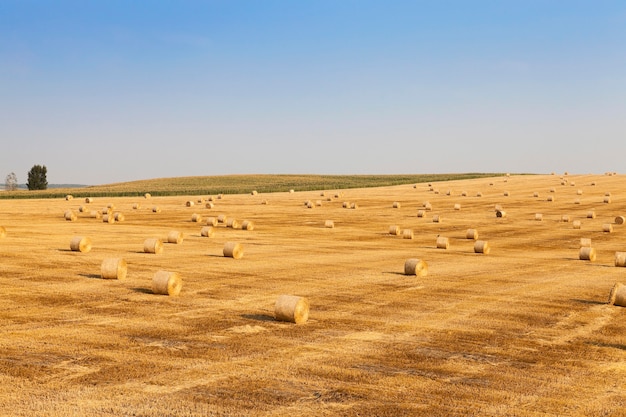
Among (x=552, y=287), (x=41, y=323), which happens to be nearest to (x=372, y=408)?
(x=41, y=323)

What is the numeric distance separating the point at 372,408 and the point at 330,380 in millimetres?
1518

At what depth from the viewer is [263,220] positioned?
53562mm

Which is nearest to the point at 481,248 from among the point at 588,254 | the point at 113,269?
the point at 588,254

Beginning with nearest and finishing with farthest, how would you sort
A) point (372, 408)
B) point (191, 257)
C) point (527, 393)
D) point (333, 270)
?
point (372, 408)
point (527, 393)
point (333, 270)
point (191, 257)

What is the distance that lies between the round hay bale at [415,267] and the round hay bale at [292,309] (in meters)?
8.62

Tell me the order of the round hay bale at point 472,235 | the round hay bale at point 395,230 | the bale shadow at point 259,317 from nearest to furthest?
the bale shadow at point 259,317 → the round hay bale at point 472,235 → the round hay bale at point 395,230

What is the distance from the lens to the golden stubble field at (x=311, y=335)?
11273 millimetres

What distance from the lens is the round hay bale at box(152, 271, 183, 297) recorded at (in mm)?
19797

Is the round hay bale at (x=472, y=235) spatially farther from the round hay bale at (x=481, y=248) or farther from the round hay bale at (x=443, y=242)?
the round hay bale at (x=481, y=248)

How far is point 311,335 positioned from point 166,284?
5.73m

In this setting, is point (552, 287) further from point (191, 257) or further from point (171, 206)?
point (171, 206)

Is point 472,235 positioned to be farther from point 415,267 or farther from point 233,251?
point 415,267

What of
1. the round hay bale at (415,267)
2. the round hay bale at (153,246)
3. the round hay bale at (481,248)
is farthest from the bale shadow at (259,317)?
the round hay bale at (481,248)

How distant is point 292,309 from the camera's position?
16.4 metres
